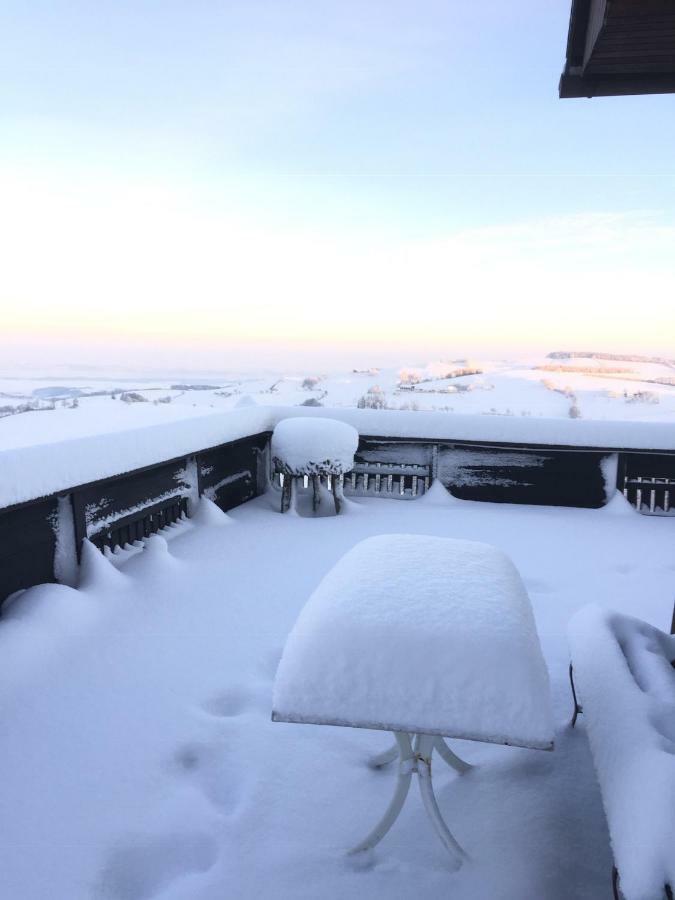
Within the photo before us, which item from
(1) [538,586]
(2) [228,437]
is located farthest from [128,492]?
(1) [538,586]

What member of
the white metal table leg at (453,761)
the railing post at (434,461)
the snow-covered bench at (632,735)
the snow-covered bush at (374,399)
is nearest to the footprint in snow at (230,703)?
the white metal table leg at (453,761)

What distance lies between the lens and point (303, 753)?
228cm

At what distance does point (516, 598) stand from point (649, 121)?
867cm

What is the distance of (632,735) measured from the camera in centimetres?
143

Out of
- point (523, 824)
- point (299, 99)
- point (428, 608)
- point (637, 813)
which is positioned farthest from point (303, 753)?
point (299, 99)

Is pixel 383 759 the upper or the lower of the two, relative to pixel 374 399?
lower

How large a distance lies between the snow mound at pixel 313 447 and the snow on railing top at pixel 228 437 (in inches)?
21.1

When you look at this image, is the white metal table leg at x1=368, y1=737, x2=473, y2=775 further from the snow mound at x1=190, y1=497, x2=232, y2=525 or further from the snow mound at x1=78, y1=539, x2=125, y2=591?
the snow mound at x1=190, y1=497, x2=232, y2=525

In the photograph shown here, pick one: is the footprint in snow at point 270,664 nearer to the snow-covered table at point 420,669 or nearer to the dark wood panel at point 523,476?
the snow-covered table at point 420,669

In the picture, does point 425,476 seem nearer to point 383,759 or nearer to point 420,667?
point 383,759

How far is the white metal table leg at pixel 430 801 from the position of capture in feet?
5.70

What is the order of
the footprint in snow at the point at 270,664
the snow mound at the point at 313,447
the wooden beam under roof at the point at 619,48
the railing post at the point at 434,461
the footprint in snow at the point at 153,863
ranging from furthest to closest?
the railing post at the point at 434,461 → the snow mound at the point at 313,447 → the footprint in snow at the point at 270,664 → the wooden beam under roof at the point at 619,48 → the footprint in snow at the point at 153,863

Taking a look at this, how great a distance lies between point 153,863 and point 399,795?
78 centimetres

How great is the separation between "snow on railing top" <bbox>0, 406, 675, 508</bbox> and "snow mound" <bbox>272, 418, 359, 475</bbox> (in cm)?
54
